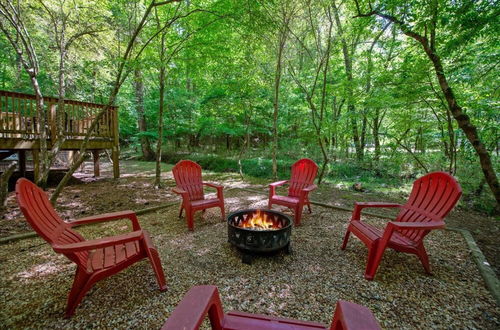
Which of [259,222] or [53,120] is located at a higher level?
[53,120]

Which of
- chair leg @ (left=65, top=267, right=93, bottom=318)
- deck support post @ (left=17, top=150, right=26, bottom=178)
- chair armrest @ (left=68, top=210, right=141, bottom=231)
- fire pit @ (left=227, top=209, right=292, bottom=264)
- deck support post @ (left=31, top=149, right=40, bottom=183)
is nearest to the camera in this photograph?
chair leg @ (left=65, top=267, right=93, bottom=318)

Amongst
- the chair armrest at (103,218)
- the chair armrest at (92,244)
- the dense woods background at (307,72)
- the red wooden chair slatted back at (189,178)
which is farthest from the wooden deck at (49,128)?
the chair armrest at (92,244)

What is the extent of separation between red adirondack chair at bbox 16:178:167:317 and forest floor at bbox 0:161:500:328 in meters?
0.23

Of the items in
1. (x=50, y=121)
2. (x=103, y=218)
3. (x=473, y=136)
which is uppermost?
(x=50, y=121)

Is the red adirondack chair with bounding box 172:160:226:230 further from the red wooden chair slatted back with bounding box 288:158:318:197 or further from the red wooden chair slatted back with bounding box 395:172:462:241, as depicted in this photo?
the red wooden chair slatted back with bounding box 395:172:462:241

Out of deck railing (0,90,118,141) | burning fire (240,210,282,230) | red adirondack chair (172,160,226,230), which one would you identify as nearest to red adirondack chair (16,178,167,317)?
burning fire (240,210,282,230)

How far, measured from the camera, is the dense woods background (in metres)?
3.23

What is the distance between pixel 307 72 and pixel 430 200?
6546 millimetres

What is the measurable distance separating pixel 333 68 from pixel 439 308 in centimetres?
A: 757

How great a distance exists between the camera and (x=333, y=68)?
7.64 metres

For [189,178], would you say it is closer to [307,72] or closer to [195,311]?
[195,311]

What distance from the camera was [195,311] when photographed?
3.08 ft

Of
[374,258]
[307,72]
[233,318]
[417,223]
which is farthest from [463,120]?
[307,72]

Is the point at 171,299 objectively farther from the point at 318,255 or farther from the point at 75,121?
the point at 75,121
